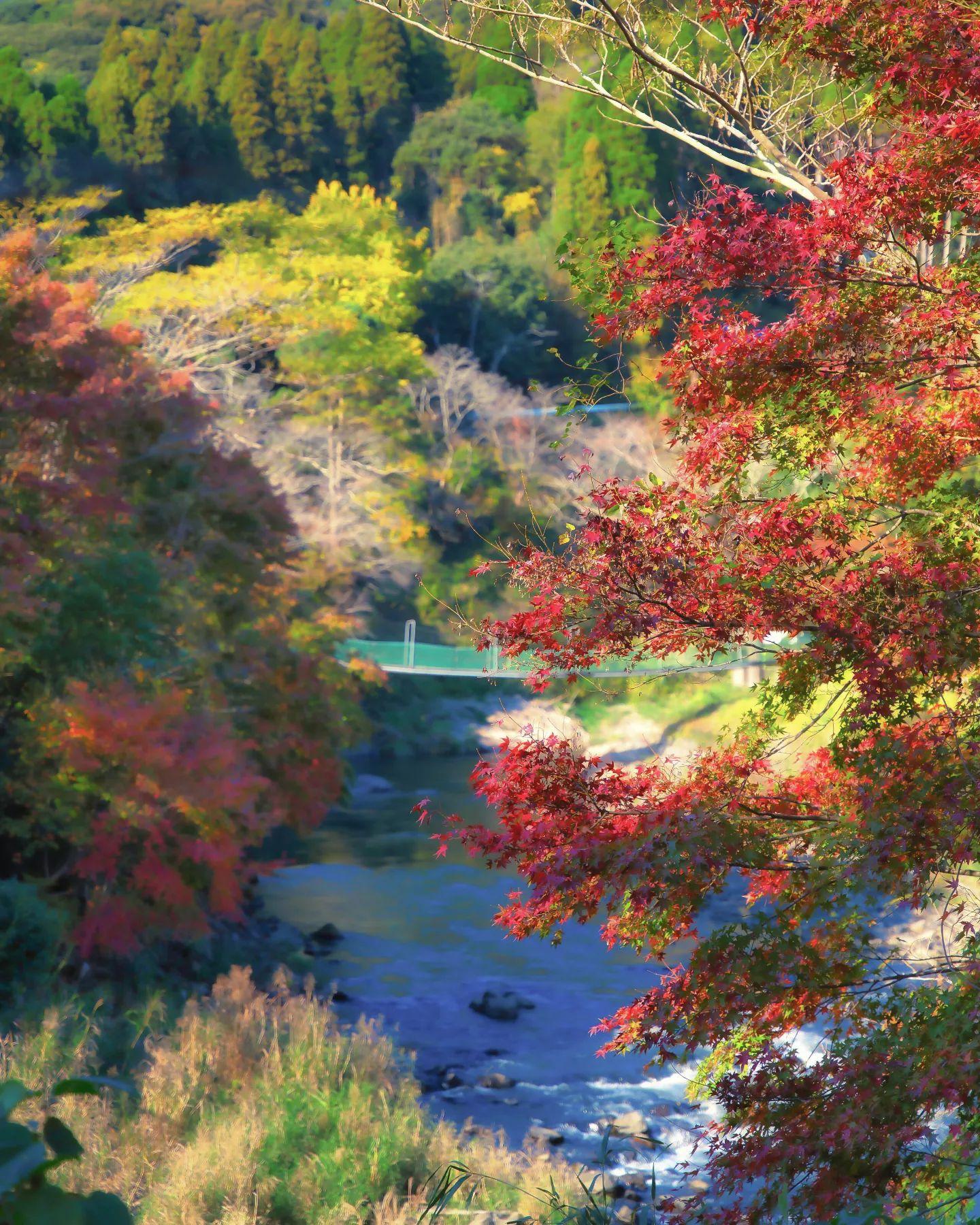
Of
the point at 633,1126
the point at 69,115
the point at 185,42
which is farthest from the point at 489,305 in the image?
the point at 633,1126

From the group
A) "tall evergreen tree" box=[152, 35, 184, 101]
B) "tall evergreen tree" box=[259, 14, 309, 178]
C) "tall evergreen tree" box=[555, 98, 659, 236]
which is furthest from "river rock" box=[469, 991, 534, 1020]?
"tall evergreen tree" box=[259, 14, 309, 178]

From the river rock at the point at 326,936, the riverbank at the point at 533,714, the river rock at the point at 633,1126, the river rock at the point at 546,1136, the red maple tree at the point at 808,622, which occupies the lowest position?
the riverbank at the point at 533,714

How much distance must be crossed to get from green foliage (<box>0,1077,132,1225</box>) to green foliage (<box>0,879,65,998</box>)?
6.74 meters

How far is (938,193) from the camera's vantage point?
124 inches

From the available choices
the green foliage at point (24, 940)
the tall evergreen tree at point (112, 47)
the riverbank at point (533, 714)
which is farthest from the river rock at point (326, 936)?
the tall evergreen tree at point (112, 47)

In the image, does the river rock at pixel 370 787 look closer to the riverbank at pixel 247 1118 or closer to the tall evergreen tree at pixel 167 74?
the riverbank at pixel 247 1118

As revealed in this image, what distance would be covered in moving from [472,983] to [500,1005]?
827 mm

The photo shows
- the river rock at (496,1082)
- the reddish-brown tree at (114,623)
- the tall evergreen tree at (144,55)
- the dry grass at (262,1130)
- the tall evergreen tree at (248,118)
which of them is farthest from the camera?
the tall evergreen tree at (248,118)

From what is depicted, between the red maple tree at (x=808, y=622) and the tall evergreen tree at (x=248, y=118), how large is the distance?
28437mm

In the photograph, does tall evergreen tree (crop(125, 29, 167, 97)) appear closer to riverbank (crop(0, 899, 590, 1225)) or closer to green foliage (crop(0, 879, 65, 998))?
green foliage (crop(0, 879, 65, 998))

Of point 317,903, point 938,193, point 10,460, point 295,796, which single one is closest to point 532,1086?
point 295,796

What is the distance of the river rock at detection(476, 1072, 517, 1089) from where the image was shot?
28.3ft

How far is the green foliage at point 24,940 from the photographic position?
7402 millimetres

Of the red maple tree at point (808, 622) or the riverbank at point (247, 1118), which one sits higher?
the red maple tree at point (808, 622)
